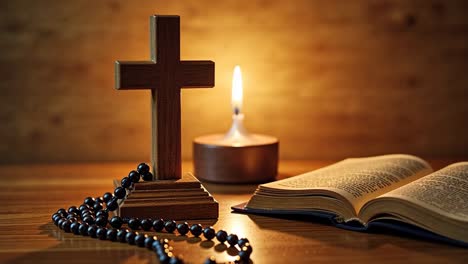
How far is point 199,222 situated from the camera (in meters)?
1.16

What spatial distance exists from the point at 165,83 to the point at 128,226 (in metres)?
0.22

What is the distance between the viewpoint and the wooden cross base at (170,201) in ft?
3.75

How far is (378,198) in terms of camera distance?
3.51ft

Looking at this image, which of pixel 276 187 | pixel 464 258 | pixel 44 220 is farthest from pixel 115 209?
pixel 464 258

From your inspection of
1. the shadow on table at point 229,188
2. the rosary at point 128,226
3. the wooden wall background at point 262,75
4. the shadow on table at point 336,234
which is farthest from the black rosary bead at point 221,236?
the wooden wall background at point 262,75

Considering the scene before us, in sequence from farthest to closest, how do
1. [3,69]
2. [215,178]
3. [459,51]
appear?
[459,51], [3,69], [215,178]

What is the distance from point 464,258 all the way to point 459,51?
86 centimetres

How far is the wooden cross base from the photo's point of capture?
114cm

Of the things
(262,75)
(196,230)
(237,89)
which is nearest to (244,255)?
(196,230)

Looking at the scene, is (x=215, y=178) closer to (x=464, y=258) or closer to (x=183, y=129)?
(x=183, y=129)

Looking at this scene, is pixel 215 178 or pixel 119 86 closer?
pixel 119 86

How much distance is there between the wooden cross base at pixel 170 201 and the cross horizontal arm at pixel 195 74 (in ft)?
0.48

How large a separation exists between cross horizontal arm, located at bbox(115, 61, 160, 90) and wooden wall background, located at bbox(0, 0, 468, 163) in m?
0.48

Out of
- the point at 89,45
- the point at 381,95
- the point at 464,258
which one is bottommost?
the point at 464,258
